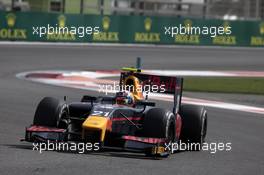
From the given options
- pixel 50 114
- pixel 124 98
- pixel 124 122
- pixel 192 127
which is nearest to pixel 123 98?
pixel 124 98

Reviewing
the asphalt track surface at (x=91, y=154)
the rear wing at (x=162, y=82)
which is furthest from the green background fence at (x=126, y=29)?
the rear wing at (x=162, y=82)

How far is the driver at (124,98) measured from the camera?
11242 mm

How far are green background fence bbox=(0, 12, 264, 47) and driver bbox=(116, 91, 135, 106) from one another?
26.2 m

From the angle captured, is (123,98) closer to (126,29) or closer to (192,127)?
(192,127)

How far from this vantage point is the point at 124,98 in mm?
11266

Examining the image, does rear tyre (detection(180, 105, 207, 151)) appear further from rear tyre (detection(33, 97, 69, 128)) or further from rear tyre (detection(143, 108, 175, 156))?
rear tyre (detection(33, 97, 69, 128))

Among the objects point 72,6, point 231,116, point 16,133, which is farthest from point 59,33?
point 16,133

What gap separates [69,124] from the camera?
11.1 metres

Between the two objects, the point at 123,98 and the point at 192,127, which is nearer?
the point at 123,98

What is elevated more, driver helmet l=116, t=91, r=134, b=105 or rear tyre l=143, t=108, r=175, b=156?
driver helmet l=116, t=91, r=134, b=105

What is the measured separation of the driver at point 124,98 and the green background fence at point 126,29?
26.2 m

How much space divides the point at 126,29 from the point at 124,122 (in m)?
30.8

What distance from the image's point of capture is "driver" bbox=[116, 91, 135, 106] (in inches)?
443

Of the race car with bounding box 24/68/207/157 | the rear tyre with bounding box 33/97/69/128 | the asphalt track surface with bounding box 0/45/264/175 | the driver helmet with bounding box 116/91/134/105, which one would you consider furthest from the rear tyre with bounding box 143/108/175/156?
the rear tyre with bounding box 33/97/69/128
